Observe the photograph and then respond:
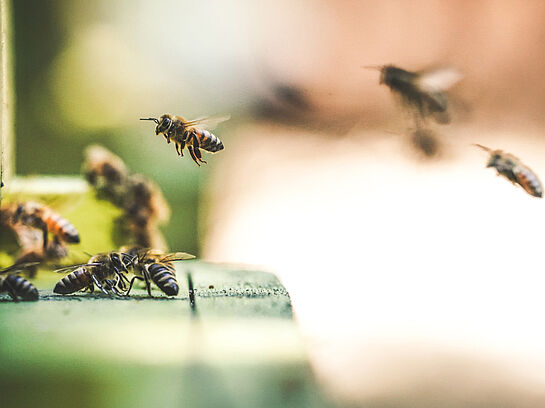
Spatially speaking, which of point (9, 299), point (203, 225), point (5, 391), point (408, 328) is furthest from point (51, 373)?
point (203, 225)

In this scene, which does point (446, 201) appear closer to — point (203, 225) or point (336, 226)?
point (336, 226)

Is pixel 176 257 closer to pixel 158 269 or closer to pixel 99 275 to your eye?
pixel 158 269

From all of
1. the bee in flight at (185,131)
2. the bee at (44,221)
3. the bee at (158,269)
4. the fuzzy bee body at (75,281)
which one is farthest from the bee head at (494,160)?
the bee at (44,221)

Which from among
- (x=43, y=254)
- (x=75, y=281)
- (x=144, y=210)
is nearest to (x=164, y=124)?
(x=75, y=281)

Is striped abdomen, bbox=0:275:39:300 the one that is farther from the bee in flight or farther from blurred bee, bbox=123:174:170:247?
blurred bee, bbox=123:174:170:247

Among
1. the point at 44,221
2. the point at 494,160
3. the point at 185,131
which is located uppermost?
the point at 44,221

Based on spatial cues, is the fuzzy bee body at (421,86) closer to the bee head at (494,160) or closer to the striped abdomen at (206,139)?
the bee head at (494,160)

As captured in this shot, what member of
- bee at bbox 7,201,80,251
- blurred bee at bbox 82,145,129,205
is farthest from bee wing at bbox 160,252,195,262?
blurred bee at bbox 82,145,129,205
